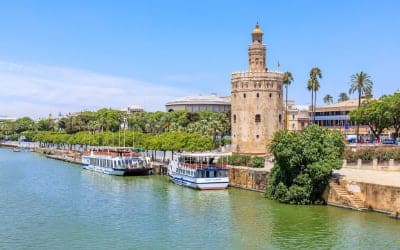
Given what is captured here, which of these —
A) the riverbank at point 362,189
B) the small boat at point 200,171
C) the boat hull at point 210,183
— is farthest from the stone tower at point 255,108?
the riverbank at point 362,189

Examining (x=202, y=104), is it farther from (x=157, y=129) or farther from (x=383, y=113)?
(x=383, y=113)

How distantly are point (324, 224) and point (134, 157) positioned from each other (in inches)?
1608

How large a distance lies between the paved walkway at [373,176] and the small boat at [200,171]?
12299 millimetres

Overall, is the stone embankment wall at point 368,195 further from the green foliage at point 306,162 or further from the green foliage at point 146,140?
the green foliage at point 146,140

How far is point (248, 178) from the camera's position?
58.7 metres

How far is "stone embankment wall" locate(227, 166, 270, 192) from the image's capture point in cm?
5592

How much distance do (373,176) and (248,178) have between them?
14244mm

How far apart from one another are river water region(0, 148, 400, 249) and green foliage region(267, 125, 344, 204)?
Answer: 1.43 metres

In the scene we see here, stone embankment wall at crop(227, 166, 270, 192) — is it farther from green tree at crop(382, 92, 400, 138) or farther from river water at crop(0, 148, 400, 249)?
green tree at crop(382, 92, 400, 138)

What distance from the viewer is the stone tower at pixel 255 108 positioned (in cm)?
7050

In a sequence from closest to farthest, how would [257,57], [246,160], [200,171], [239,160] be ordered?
1. [200,171]
2. [246,160]
3. [239,160]
4. [257,57]

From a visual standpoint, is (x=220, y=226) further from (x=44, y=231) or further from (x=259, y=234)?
(x=44, y=231)

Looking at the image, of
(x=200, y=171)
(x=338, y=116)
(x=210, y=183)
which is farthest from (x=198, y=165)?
(x=338, y=116)

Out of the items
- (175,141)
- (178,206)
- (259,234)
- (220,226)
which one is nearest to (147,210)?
(178,206)
